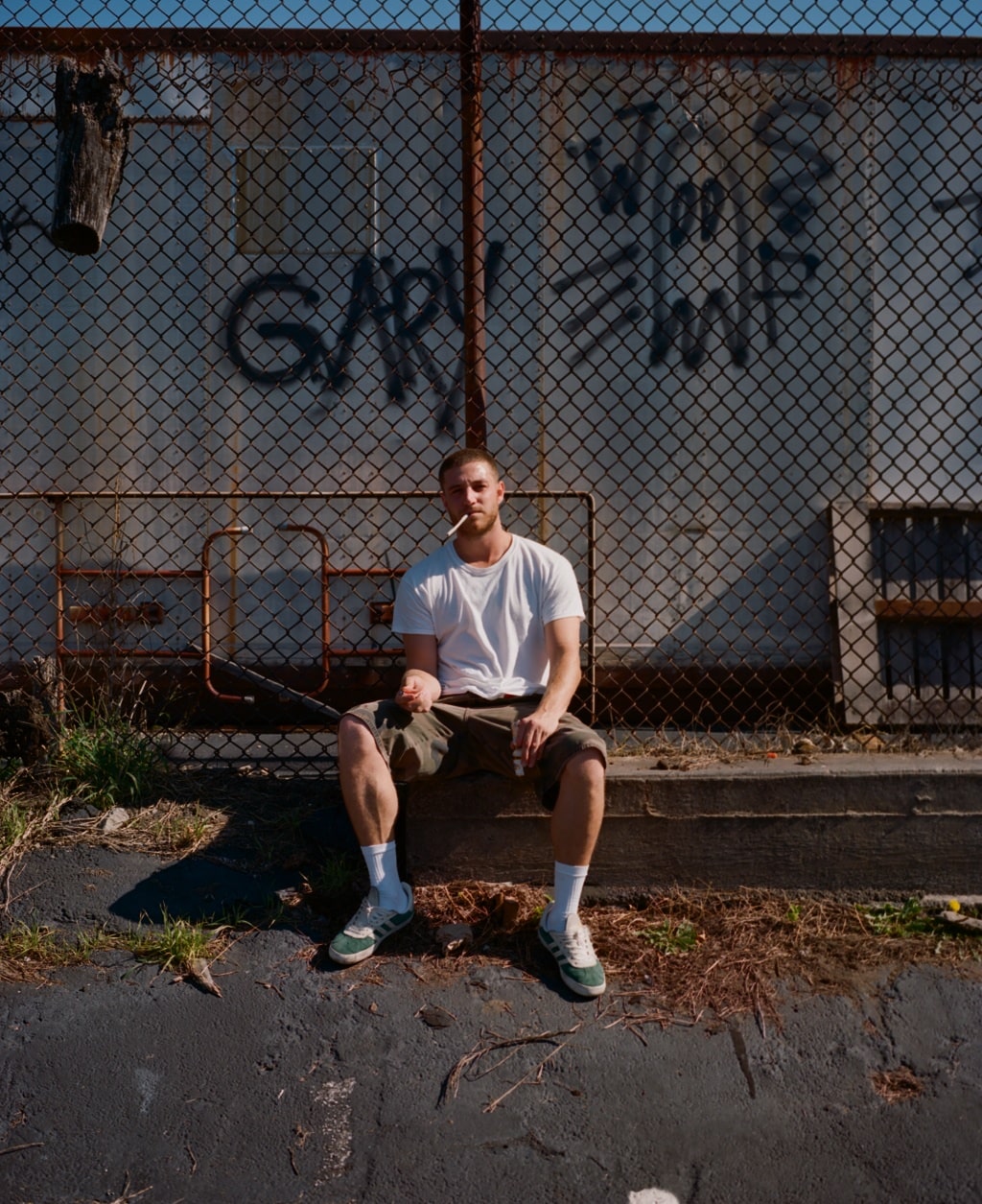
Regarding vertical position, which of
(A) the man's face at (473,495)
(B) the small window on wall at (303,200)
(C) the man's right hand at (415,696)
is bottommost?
(C) the man's right hand at (415,696)

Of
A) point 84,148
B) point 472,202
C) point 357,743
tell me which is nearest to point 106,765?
point 357,743

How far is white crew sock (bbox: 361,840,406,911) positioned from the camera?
2.95 m

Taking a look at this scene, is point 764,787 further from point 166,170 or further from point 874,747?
point 166,170

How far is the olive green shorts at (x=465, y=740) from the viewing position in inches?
117

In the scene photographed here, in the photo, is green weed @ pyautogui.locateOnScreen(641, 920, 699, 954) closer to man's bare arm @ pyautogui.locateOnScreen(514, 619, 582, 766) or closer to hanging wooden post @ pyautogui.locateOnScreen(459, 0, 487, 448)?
man's bare arm @ pyautogui.locateOnScreen(514, 619, 582, 766)

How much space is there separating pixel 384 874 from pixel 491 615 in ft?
2.95

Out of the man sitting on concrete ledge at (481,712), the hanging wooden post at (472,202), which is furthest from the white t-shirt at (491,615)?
the hanging wooden post at (472,202)

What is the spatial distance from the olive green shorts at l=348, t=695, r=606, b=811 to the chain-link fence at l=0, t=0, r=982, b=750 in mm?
1845

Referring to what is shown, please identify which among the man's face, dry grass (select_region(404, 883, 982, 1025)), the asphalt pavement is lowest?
the asphalt pavement

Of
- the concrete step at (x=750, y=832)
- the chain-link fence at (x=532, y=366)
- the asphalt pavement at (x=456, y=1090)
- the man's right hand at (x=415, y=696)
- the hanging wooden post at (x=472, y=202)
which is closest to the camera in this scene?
the asphalt pavement at (x=456, y=1090)

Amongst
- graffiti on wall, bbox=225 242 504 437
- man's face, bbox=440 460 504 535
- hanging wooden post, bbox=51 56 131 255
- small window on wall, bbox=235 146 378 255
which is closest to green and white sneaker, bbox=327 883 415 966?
man's face, bbox=440 460 504 535

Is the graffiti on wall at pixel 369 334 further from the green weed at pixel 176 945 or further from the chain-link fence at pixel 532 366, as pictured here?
the green weed at pixel 176 945

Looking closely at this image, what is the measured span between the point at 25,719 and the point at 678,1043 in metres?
2.54

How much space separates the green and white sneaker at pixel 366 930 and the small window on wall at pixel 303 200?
11.5 ft
